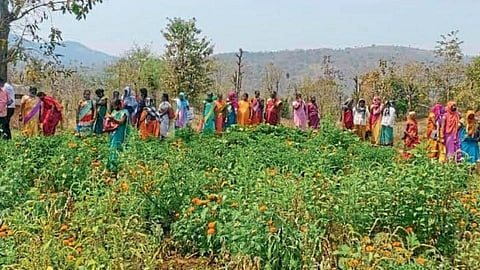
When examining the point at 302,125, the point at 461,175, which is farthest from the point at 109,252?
the point at 302,125

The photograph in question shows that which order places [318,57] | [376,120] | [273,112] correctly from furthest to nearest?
[318,57] < [273,112] < [376,120]

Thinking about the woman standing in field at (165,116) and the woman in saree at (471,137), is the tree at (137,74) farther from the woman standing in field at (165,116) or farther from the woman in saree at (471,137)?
the woman in saree at (471,137)

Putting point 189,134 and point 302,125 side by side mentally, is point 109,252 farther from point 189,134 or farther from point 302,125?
point 302,125

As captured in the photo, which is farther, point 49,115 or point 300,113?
point 300,113

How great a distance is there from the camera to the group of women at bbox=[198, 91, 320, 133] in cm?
1388

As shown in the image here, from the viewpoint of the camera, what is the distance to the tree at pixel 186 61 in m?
24.1

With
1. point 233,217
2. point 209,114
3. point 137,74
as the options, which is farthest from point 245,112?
point 137,74

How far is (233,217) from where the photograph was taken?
4.18m

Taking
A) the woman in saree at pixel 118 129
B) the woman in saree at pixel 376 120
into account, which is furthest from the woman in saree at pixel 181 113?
the woman in saree at pixel 118 129

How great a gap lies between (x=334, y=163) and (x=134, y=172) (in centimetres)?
289

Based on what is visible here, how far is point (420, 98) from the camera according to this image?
26.7 meters

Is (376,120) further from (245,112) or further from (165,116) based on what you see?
(165,116)

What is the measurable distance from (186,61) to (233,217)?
20.7 m

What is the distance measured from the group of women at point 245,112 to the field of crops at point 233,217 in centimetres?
771
